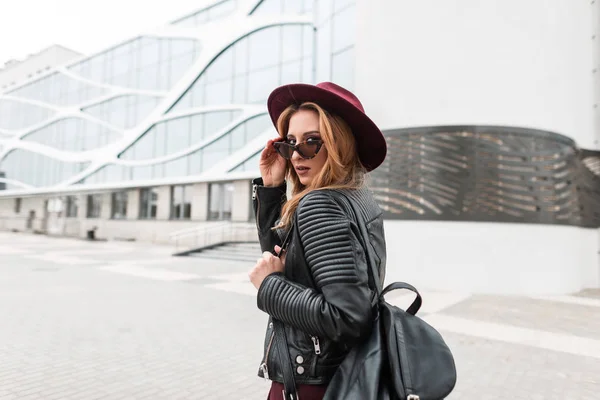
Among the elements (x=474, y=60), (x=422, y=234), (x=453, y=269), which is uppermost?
(x=474, y=60)

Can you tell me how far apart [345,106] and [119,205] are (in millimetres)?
33623

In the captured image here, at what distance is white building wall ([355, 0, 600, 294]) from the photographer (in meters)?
9.37

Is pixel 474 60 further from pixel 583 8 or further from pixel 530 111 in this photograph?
pixel 583 8

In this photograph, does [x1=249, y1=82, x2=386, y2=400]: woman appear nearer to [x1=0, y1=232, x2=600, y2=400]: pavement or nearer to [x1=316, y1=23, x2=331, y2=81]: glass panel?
[x1=0, y1=232, x2=600, y2=400]: pavement

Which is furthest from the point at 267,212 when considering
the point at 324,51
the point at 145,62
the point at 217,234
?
the point at 145,62

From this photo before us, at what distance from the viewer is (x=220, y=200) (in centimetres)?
2561

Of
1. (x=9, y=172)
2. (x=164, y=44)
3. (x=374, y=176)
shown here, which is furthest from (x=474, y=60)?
(x=9, y=172)

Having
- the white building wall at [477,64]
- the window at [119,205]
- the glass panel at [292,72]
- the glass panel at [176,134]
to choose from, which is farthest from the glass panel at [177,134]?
the white building wall at [477,64]

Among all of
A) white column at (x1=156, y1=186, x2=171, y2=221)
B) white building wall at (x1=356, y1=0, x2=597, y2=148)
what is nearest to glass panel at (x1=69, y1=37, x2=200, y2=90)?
white column at (x1=156, y1=186, x2=171, y2=221)

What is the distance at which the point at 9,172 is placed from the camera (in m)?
43.6

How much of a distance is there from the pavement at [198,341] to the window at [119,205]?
22.4 m

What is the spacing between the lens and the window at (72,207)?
120 ft

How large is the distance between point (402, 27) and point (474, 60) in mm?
1993

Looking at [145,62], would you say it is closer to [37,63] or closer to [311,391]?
[37,63]
